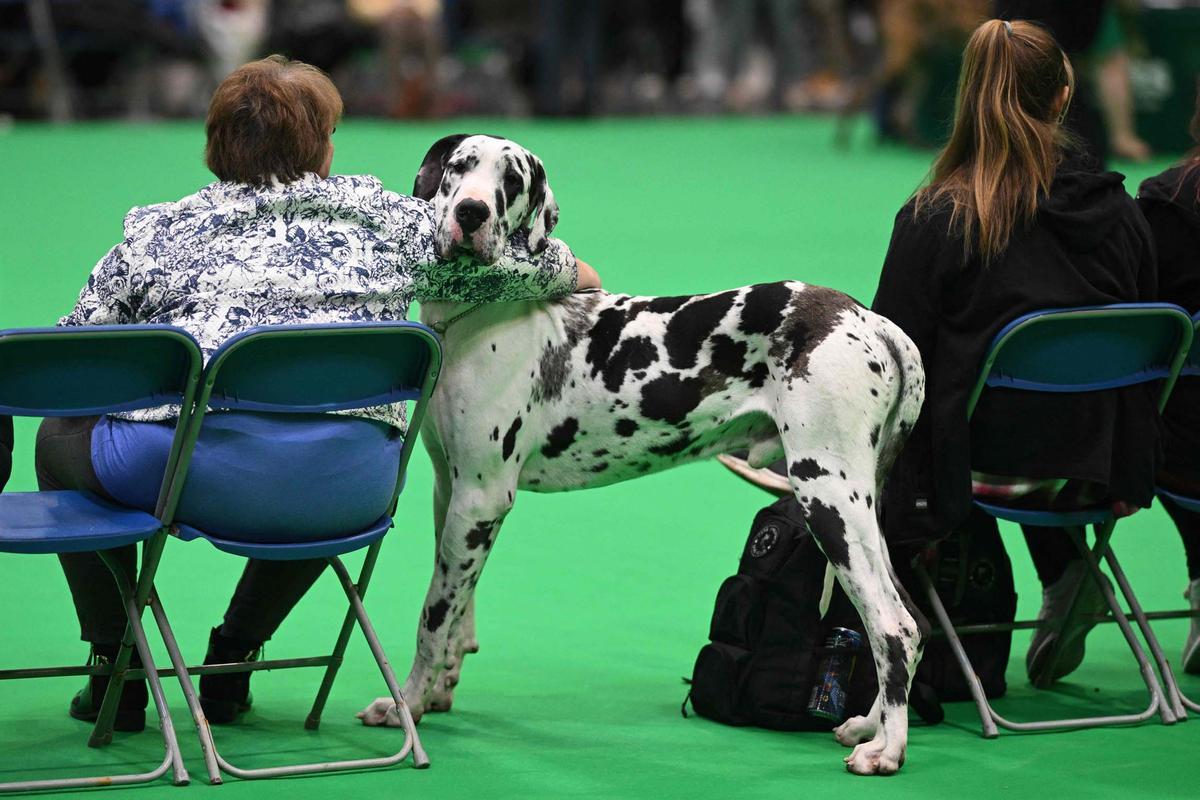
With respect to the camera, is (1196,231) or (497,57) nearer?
(1196,231)

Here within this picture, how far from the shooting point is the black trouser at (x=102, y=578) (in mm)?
3785

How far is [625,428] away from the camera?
3977mm

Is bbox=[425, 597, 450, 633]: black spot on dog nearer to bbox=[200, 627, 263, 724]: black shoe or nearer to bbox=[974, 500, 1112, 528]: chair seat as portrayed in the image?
bbox=[200, 627, 263, 724]: black shoe

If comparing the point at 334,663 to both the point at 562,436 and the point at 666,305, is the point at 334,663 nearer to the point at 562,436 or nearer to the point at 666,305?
the point at 562,436

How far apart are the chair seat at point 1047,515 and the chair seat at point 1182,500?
36cm

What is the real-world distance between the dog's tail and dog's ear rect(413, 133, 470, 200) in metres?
1.03

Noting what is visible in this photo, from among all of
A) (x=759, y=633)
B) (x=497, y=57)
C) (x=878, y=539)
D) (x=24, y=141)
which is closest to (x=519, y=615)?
(x=759, y=633)

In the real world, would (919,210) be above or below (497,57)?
above

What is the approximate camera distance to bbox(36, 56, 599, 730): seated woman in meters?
3.59

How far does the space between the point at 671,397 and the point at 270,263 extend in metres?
0.93

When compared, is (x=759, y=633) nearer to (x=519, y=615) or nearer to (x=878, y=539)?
(x=878, y=539)

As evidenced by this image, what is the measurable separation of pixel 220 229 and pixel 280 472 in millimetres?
521

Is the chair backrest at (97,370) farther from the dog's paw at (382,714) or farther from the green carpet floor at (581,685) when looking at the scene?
the dog's paw at (382,714)

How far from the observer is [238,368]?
137 inches
